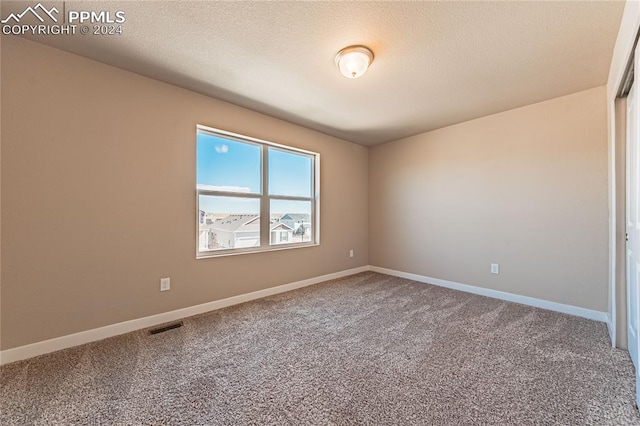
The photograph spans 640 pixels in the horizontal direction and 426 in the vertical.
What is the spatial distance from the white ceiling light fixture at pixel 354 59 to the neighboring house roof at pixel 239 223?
80.5 inches

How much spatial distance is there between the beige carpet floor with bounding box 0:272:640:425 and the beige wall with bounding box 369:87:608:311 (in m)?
0.58

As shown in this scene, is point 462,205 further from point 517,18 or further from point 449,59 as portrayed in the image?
point 517,18

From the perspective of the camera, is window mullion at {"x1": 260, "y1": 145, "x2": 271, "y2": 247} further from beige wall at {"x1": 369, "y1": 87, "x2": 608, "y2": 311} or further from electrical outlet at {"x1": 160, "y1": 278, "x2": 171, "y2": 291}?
beige wall at {"x1": 369, "y1": 87, "x2": 608, "y2": 311}

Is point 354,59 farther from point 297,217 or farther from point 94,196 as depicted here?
point 94,196

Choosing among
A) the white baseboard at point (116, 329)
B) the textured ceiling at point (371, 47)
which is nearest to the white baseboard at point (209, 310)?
the white baseboard at point (116, 329)

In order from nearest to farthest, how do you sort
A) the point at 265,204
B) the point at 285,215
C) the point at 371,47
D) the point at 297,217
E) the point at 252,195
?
the point at 371,47, the point at 252,195, the point at 265,204, the point at 285,215, the point at 297,217

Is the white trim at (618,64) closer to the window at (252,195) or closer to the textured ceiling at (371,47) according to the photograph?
the textured ceiling at (371,47)

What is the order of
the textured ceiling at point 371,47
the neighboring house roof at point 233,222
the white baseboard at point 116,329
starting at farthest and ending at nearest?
1. the neighboring house roof at point 233,222
2. the white baseboard at point 116,329
3. the textured ceiling at point 371,47

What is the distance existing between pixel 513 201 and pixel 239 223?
11.1ft

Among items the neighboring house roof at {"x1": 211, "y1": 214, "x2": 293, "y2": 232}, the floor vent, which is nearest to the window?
the neighboring house roof at {"x1": 211, "y1": 214, "x2": 293, "y2": 232}

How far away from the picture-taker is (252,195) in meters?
3.38

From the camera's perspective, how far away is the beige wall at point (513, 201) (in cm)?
270

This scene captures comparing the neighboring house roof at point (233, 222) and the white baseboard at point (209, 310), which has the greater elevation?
the neighboring house roof at point (233, 222)

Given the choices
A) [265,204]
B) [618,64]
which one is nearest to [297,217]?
[265,204]
